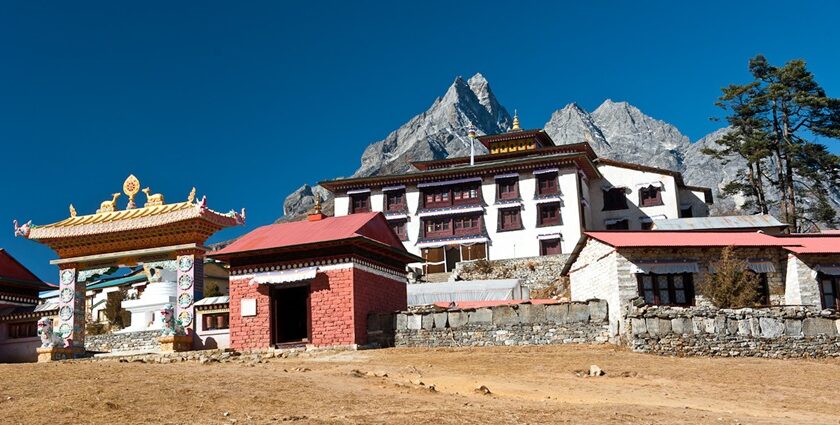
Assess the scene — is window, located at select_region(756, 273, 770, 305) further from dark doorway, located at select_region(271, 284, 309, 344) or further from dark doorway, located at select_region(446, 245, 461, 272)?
dark doorway, located at select_region(446, 245, 461, 272)

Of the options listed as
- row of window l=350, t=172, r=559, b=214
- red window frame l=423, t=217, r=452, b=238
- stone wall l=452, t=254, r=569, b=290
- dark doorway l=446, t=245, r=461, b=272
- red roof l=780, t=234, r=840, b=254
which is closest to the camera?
red roof l=780, t=234, r=840, b=254

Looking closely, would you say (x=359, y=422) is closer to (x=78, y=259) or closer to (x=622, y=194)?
(x=78, y=259)

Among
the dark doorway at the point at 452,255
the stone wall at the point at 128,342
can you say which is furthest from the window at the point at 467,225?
the stone wall at the point at 128,342

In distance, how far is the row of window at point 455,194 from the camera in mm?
58812

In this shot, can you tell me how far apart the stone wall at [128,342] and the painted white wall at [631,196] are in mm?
37033

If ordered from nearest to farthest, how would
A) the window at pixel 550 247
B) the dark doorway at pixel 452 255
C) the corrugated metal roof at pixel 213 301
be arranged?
the corrugated metal roof at pixel 213 301 < the window at pixel 550 247 < the dark doorway at pixel 452 255

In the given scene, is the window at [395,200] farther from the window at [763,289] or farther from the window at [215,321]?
the window at [763,289]

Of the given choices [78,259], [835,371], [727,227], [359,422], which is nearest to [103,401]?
[359,422]

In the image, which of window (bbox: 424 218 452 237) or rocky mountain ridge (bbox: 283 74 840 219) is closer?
window (bbox: 424 218 452 237)

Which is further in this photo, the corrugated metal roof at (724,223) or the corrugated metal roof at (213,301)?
the corrugated metal roof at (724,223)

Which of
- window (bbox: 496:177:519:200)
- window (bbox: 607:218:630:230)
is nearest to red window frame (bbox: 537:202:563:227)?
window (bbox: 496:177:519:200)

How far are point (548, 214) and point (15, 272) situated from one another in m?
35.3

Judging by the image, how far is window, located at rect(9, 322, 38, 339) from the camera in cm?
3541

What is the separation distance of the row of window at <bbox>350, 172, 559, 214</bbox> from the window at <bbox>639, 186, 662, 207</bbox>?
8.64 m
